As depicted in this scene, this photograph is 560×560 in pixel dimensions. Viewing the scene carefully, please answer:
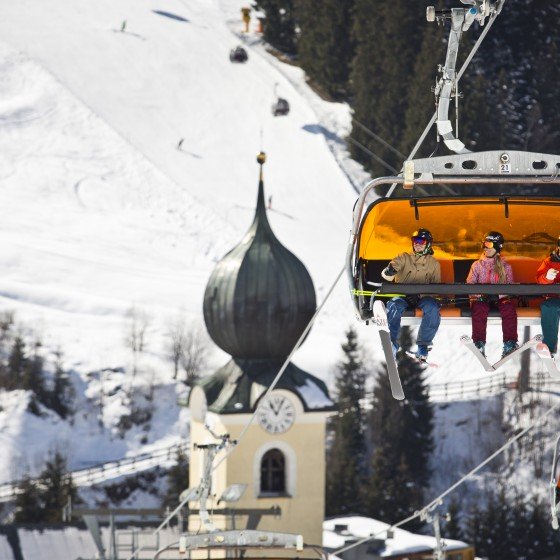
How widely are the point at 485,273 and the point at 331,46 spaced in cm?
8352

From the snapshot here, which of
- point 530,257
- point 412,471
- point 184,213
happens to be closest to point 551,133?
point 184,213

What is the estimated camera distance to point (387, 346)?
1525 centimetres

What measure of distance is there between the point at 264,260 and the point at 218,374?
223 cm

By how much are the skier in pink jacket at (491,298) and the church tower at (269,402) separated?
21751mm

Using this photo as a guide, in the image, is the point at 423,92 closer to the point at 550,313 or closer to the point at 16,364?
the point at 16,364

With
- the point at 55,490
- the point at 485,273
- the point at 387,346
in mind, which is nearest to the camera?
the point at 387,346

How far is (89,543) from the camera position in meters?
41.6

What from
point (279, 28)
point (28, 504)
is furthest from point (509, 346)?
point (279, 28)

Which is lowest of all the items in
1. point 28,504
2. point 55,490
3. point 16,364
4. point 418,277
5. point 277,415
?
point 418,277

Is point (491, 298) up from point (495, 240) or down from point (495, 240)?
down

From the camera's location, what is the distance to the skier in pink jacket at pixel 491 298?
17.1 metres

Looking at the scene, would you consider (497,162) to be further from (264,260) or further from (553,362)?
(264,260)

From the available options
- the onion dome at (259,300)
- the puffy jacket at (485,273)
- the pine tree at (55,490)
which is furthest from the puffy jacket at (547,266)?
the pine tree at (55,490)

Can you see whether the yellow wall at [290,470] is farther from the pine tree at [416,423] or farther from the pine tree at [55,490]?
the pine tree at [416,423]
